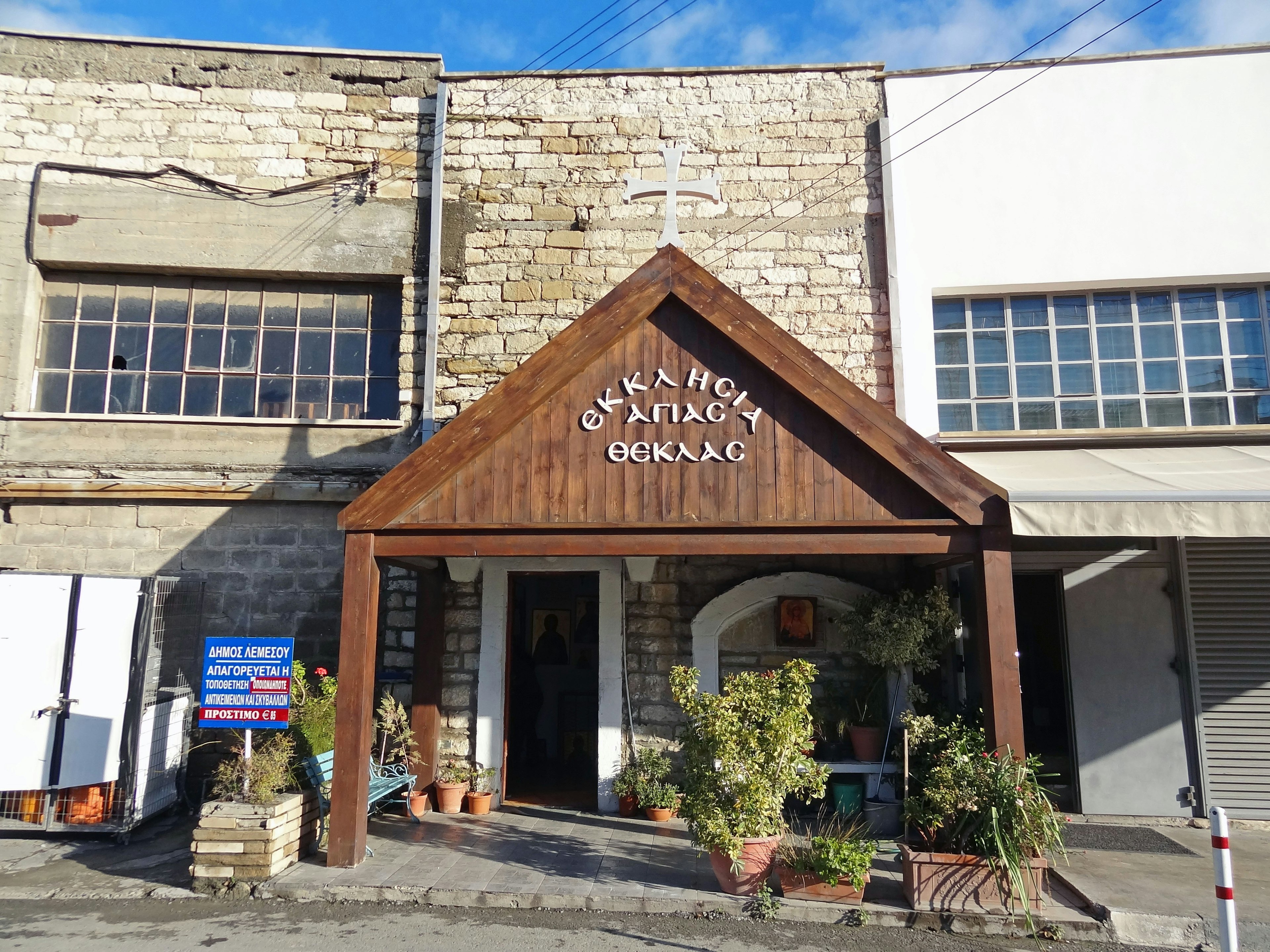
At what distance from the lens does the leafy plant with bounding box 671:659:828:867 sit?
5.84 meters

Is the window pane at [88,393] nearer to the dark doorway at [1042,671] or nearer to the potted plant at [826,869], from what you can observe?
the potted plant at [826,869]

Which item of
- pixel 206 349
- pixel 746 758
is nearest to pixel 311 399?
pixel 206 349

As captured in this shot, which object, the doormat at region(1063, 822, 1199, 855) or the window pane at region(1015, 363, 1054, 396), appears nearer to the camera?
the doormat at region(1063, 822, 1199, 855)

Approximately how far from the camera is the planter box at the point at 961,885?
557cm

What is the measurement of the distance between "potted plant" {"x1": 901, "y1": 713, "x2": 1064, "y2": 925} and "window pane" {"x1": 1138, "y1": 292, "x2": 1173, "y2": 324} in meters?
5.92

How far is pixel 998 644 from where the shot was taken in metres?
6.02

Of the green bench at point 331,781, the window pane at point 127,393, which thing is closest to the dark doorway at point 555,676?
the green bench at point 331,781

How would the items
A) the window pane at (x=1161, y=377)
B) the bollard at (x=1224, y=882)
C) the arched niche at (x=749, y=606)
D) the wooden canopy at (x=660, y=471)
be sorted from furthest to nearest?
the window pane at (x=1161, y=377)
the arched niche at (x=749, y=606)
the wooden canopy at (x=660, y=471)
the bollard at (x=1224, y=882)

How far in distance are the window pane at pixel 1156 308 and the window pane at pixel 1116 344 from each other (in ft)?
0.71

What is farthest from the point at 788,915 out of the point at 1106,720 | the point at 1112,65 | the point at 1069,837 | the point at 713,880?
the point at 1112,65

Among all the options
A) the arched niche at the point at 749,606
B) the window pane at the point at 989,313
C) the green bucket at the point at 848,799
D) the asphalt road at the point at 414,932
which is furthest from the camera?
the window pane at the point at 989,313

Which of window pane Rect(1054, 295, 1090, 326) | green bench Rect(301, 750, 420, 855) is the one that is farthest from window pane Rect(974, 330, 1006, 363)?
green bench Rect(301, 750, 420, 855)

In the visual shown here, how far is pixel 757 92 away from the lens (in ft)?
32.6

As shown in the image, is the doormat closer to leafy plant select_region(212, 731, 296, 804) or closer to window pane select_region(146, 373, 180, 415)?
leafy plant select_region(212, 731, 296, 804)
